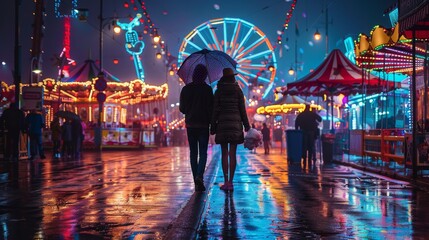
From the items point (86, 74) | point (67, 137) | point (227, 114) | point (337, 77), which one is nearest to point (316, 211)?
point (227, 114)

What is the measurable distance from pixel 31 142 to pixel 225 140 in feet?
49.2

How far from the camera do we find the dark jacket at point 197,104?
10.8 metres

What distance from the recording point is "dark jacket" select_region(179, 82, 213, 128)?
1075cm

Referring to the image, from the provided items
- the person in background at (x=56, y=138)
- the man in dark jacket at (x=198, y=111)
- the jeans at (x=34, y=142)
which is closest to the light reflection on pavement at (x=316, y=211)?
the man in dark jacket at (x=198, y=111)

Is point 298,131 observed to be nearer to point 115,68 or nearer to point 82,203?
point 82,203

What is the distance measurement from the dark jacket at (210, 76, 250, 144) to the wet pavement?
875mm

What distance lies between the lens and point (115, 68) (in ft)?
217

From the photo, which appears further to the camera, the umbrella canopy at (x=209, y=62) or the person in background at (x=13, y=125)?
the person in background at (x=13, y=125)

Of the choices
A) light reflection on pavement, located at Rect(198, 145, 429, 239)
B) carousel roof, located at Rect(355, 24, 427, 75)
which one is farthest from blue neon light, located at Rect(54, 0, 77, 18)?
light reflection on pavement, located at Rect(198, 145, 429, 239)

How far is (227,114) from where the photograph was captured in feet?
35.5

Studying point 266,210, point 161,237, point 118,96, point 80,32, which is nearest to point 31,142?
point 266,210

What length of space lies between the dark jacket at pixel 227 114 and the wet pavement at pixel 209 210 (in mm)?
875

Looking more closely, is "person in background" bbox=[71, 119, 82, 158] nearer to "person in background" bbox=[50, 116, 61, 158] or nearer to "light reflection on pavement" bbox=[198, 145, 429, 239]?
"person in background" bbox=[50, 116, 61, 158]

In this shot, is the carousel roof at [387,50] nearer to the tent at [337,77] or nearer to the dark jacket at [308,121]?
the tent at [337,77]
